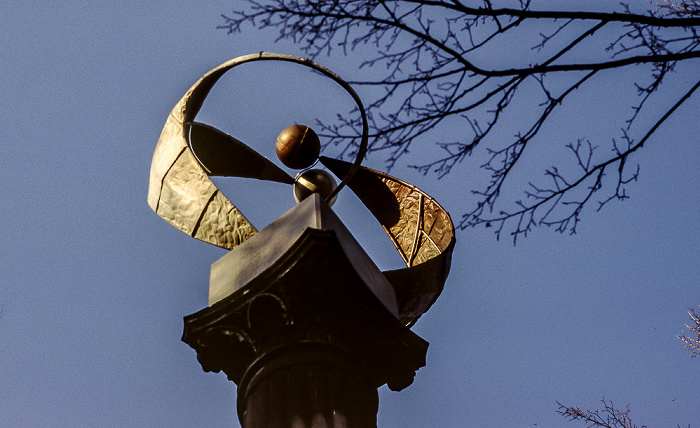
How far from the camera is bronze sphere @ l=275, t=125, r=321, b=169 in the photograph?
874 centimetres

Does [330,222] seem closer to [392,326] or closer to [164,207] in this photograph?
[392,326]

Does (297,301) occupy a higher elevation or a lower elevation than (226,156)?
lower

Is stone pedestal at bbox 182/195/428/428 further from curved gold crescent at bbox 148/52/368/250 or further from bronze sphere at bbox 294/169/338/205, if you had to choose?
bronze sphere at bbox 294/169/338/205

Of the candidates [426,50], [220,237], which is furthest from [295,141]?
[426,50]

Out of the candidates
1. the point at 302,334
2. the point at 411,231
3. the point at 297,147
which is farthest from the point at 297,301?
the point at 411,231

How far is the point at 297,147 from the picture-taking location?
344 inches

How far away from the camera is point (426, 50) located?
5219 millimetres

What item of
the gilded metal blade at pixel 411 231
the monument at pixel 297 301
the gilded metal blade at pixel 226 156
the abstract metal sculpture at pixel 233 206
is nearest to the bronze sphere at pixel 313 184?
the monument at pixel 297 301

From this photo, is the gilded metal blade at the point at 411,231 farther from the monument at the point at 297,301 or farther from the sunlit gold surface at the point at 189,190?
the sunlit gold surface at the point at 189,190

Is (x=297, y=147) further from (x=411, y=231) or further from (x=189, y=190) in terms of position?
(x=411, y=231)

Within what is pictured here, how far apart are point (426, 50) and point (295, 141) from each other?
12.0 ft

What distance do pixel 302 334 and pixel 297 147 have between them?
2.52 metres

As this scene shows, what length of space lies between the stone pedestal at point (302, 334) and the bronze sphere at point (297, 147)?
1.63 meters

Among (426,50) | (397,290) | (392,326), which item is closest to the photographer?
(426,50)
